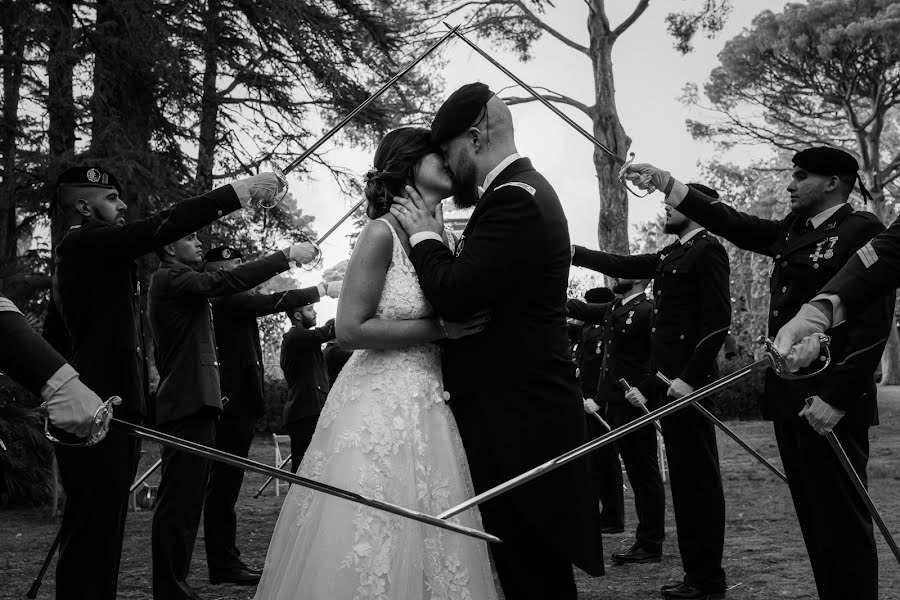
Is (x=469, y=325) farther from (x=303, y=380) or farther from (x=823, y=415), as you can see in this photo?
(x=303, y=380)

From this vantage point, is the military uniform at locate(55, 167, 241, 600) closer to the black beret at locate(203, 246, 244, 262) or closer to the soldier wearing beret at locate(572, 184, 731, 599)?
the black beret at locate(203, 246, 244, 262)

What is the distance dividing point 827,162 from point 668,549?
413 cm

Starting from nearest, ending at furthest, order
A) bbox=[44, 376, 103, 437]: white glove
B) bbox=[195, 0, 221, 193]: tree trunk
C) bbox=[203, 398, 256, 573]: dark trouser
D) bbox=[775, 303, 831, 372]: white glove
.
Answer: bbox=[44, 376, 103, 437]: white glove
bbox=[775, 303, 831, 372]: white glove
bbox=[203, 398, 256, 573]: dark trouser
bbox=[195, 0, 221, 193]: tree trunk

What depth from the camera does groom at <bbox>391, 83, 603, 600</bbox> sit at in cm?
319

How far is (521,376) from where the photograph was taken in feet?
10.7

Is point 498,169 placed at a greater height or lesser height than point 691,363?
greater

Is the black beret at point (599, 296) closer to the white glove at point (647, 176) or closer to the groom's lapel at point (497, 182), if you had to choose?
the white glove at point (647, 176)

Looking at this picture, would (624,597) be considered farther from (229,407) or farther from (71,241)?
(71,241)

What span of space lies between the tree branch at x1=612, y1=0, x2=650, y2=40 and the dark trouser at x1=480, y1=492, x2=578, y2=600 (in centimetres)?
1607

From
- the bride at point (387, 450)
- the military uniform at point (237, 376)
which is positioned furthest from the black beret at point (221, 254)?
the bride at point (387, 450)

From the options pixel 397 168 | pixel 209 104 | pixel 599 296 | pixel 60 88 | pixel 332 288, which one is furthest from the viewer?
pixel 209 104

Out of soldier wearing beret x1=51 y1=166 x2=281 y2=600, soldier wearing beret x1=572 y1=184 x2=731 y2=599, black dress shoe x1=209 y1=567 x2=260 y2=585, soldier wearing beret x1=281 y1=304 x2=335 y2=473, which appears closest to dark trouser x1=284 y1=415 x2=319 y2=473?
soldier wearing beret x1=281 y1=304 x2=335 y2=473

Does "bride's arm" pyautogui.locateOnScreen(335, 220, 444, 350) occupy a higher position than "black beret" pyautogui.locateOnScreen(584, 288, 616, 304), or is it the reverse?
"black beret" pyautogui.locateOnScreen(584, 288, 616, 304)

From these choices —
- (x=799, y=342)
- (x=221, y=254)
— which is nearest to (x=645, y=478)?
(x=221, y=254)
